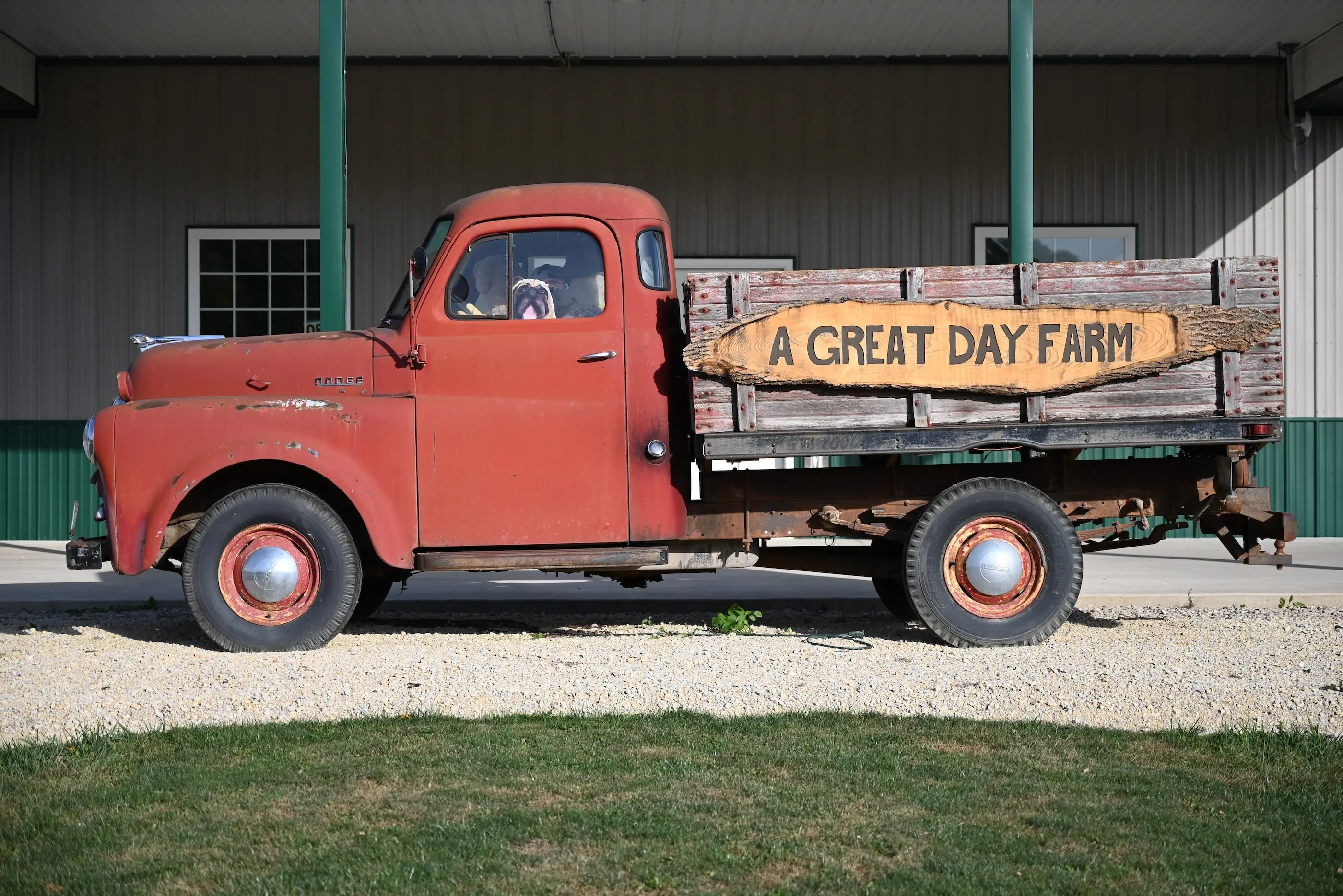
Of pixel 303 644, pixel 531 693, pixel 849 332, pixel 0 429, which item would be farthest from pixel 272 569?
pixel 0 429

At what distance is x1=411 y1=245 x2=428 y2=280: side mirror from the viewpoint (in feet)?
23.0

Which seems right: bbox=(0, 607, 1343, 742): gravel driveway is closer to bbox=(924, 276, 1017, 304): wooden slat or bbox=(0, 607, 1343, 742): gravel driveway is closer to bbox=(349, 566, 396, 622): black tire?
bbox=(349, 566, 396, 622): black tire

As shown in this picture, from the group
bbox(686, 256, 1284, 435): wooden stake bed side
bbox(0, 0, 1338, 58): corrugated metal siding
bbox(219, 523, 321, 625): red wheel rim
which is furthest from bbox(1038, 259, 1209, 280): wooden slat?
bbox(0, 0, 1338, 58): corrugated metal siding

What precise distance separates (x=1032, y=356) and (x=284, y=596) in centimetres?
427

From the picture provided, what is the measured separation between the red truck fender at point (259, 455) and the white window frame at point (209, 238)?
7450mm

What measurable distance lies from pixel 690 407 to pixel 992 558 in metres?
1.88

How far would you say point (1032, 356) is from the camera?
682cm

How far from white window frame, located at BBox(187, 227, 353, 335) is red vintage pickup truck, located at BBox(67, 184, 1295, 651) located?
24.0ft

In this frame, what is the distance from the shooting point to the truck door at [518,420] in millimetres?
6926

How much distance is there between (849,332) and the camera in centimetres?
680

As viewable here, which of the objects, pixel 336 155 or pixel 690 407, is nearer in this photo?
pixel 690 407

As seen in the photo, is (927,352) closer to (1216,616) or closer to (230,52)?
(1216,616)

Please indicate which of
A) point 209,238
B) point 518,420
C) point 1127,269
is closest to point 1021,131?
point 1127,269

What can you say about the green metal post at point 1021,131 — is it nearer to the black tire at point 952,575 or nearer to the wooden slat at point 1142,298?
the wooden slat at point 1142,298
